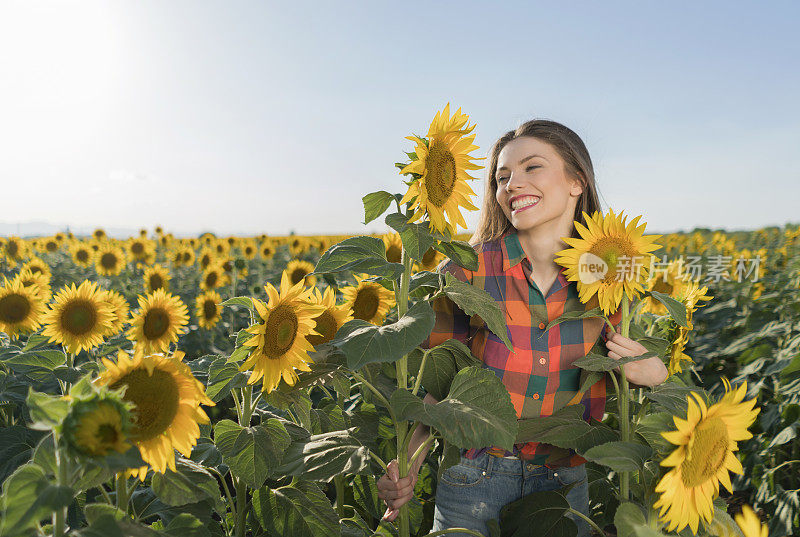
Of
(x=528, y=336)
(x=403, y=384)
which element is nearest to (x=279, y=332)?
Result: (x=403, y=384)

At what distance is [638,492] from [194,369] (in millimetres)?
1351

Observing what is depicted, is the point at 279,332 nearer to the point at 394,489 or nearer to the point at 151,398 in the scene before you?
the point at 151,398

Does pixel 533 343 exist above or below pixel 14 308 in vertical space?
above

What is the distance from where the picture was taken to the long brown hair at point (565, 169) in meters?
2.11

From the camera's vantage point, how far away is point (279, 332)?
4.83ft

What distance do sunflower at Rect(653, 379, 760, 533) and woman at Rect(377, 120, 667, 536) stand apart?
52cm

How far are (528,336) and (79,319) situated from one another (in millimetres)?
2161

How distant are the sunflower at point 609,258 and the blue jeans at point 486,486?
2.18 ft

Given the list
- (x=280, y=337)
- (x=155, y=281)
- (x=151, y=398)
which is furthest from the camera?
(x=155, y=281)

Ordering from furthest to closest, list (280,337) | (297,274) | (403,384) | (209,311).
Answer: (209,311) < (297,274) < (403,384) < (280,337)

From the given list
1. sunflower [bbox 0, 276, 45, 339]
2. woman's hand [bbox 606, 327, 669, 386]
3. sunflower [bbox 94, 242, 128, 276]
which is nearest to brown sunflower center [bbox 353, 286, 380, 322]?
woman's hand [bbox 606, 327, 669, 386]

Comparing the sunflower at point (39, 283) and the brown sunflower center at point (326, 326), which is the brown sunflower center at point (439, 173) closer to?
the brown sunflower center at point (326, 326)

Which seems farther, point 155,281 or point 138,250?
point 138,250

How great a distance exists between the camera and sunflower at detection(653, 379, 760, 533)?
1204 mm
